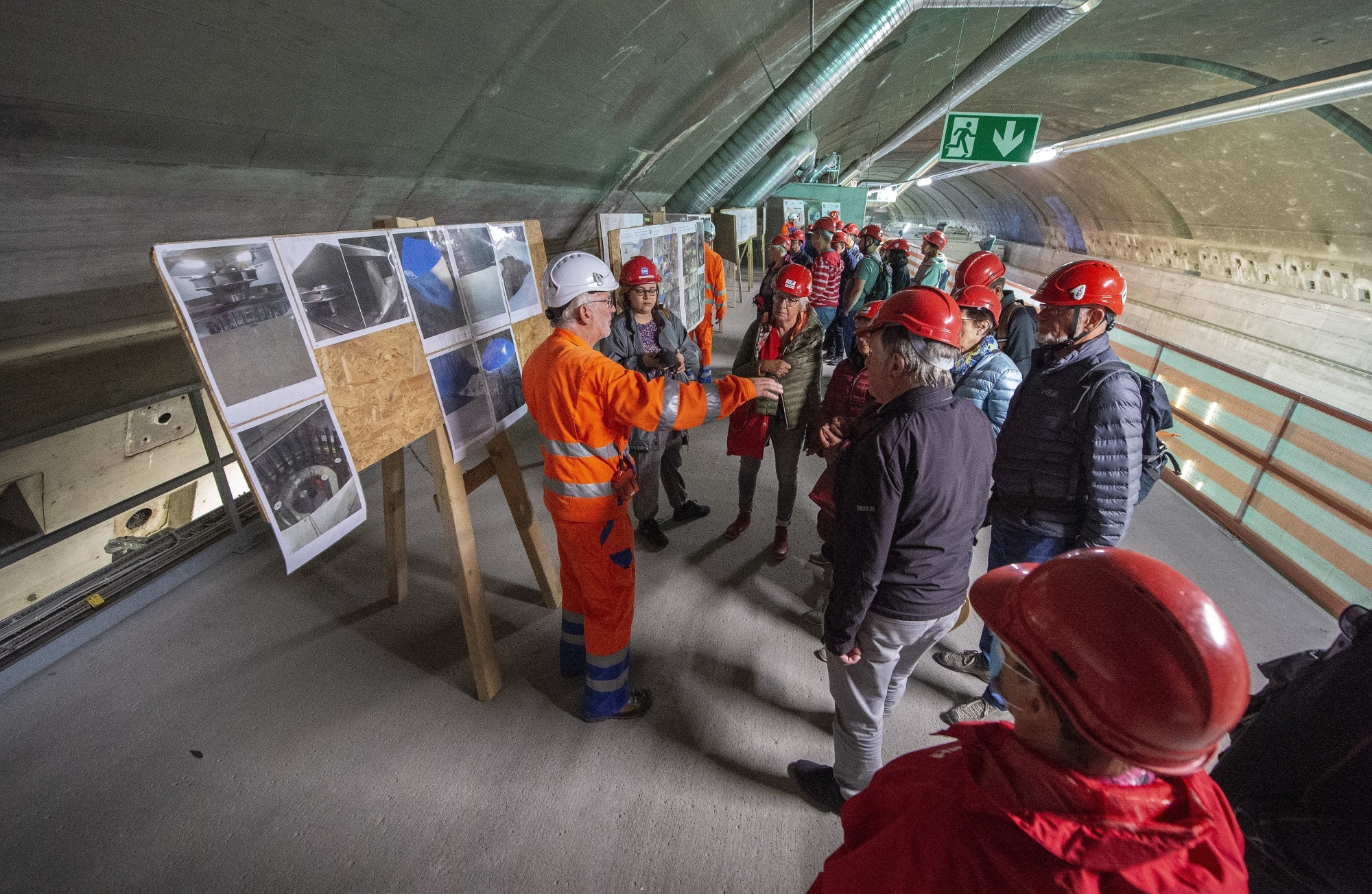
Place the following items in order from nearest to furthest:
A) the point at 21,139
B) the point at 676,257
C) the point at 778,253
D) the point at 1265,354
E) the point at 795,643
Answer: the point at 21,139, the point at 795,643, the point at 676,257, the point at 778,253, the point at 1265,354

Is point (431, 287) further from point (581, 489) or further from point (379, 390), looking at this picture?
point (581, 489)

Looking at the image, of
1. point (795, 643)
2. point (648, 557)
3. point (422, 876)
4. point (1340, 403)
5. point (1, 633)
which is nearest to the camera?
point (422, 876)

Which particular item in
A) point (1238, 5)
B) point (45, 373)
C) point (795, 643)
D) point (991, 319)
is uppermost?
point (1238, 5)

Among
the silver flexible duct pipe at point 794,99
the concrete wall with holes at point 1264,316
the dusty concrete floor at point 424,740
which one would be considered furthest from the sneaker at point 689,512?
the concrete wall with holes at point 1264,316

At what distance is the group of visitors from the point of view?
2.26 feet

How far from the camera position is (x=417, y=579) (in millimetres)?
3580

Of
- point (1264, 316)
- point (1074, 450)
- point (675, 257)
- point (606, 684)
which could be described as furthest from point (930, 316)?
point (1264, 316)

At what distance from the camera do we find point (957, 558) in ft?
6.04

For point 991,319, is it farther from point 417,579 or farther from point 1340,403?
point 1340,403

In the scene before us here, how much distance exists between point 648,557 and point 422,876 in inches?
83.9

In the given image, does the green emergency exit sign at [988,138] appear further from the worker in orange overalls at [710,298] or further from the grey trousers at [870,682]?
the grey trousers at [870,682]

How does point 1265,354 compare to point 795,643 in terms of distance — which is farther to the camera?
point 1265,354

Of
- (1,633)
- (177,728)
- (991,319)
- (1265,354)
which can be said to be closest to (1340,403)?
(1265,354)

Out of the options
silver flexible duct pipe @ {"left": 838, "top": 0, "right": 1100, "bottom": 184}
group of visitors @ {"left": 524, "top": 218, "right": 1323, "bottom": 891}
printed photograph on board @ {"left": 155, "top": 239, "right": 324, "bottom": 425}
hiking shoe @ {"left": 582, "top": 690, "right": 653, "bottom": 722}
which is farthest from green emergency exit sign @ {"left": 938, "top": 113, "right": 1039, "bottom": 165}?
printed photograph on board @ {"left": 155, "top": 239, "right": 324, "bottom": 425}
